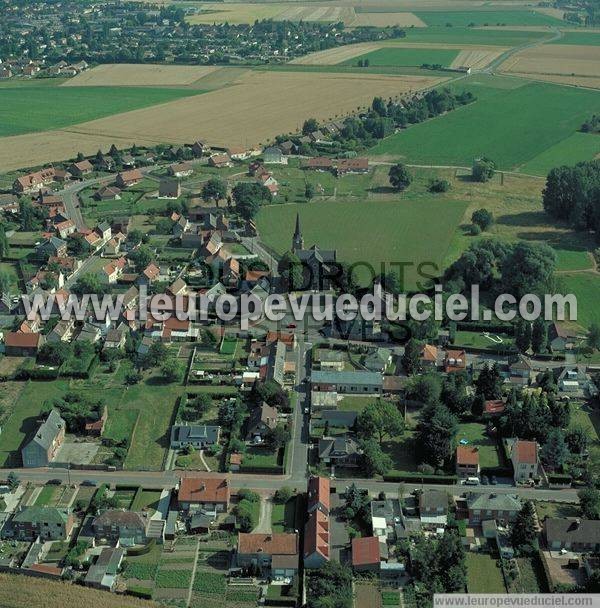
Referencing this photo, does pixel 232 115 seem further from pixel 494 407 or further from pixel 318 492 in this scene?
pixel 318 492

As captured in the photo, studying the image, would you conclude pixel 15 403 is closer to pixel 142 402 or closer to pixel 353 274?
pixel 142 402

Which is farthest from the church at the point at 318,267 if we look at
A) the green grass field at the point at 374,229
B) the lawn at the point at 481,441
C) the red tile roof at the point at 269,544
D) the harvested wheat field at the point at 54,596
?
the harvested wheat field at the point at 54,596

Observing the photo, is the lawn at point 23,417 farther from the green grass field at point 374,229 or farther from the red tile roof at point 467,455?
the green grass field at point 374,229

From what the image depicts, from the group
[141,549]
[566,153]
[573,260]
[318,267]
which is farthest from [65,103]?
[141,549]

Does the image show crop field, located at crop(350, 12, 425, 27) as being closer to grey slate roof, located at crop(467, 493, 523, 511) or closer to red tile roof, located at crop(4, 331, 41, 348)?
red tile roof, located at crop(4, 331, 41, 348)

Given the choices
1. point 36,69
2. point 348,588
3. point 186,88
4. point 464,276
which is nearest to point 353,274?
point 464,276
